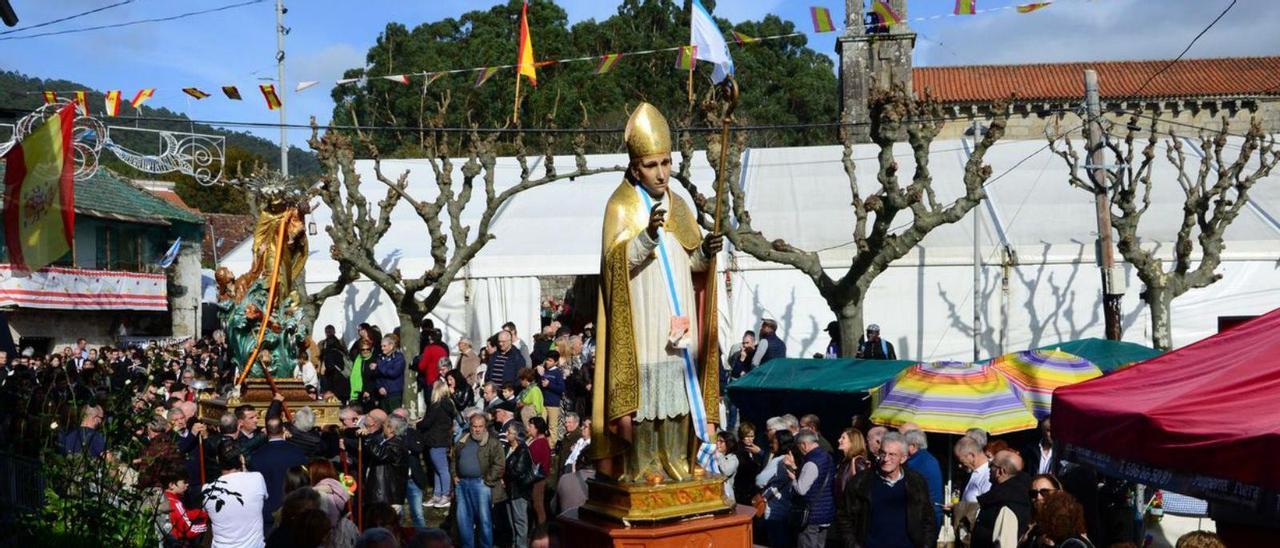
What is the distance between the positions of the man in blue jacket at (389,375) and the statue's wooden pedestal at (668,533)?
1020 cm

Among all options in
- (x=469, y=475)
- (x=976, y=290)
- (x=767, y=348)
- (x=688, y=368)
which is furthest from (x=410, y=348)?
(x=688, y=368)

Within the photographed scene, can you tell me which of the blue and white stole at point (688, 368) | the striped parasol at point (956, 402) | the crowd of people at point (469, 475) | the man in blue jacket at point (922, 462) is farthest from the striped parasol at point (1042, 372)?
the blue and white stole at point (688, 368)

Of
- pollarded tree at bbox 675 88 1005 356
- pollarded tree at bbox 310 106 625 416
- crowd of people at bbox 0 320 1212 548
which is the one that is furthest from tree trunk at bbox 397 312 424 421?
crowd of people at bbox 0 320 1212 548

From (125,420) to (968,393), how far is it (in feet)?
20.7

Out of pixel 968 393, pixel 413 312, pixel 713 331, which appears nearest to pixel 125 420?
pixel 713 331

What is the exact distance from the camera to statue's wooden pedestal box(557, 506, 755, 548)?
6.06 metres

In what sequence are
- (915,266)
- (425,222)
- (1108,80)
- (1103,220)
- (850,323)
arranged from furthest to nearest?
(1108,80) → (425,222) → (915,266) → (850,323) → (1103,220)

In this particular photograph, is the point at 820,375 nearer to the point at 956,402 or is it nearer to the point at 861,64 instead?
the point at 956,402

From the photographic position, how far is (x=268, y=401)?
508 inches

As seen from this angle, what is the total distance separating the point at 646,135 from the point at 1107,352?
8.24m

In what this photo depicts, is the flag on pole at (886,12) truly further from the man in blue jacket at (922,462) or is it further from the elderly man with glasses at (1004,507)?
the elderly man with glasses at (1004,507)

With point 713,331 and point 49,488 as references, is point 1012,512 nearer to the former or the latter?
point 713,331

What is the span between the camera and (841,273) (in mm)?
20250

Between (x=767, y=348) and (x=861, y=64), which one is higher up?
(x=861, y=64)
